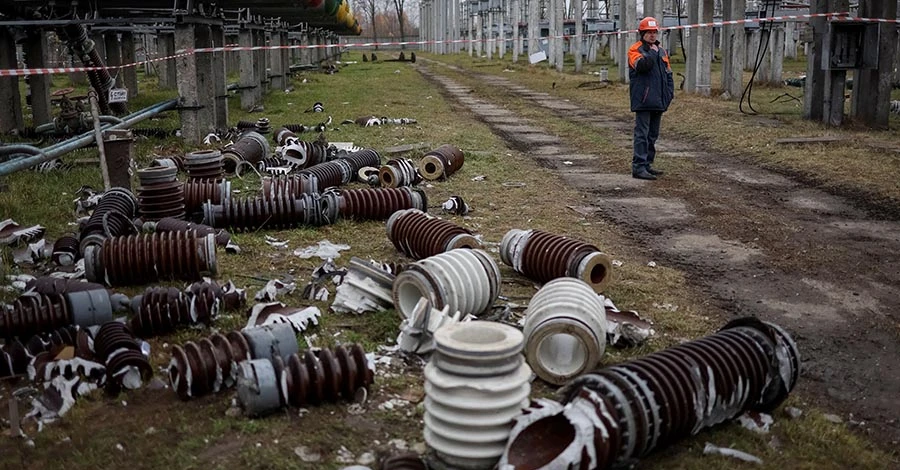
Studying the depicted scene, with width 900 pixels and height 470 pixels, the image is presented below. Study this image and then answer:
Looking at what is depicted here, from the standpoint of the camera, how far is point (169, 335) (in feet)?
17.4

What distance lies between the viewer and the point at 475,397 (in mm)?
3449

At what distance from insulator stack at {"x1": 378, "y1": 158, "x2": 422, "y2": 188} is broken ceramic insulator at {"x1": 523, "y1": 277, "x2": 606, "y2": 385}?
208 inches

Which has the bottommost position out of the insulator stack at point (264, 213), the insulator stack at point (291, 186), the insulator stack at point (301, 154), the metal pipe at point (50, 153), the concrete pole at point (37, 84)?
the insulator stack at point (264, 213)

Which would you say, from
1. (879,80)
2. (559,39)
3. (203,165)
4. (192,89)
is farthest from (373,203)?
(559,39)

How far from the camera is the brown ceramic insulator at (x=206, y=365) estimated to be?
4344mm

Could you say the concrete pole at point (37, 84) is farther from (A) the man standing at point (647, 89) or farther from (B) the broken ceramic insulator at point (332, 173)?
(A) the man standing at point (647, 89)

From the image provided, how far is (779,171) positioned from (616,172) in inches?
82.2

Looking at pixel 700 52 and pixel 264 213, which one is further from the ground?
pixel 700 52

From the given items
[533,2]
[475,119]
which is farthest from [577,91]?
[533,2]

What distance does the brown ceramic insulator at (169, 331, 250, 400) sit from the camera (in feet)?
14.3

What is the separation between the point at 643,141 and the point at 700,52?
518 inches

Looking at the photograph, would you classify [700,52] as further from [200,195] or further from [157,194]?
[157,194]

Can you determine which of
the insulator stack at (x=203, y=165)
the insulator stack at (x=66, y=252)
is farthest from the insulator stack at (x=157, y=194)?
the insulator stack at (x=203, y=165)

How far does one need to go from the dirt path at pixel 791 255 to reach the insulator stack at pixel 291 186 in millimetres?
2838
